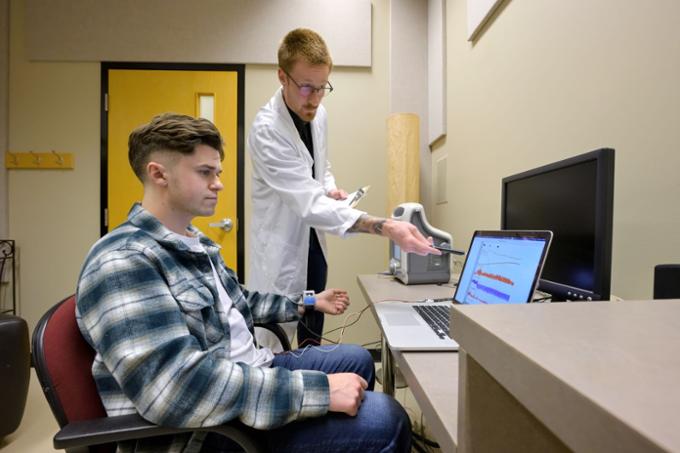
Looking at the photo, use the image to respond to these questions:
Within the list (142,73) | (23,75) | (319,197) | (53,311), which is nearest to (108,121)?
(142,73)

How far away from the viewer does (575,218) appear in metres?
0.88

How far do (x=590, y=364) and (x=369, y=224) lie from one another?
1044 mm

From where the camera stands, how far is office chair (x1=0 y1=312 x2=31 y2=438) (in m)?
1.62

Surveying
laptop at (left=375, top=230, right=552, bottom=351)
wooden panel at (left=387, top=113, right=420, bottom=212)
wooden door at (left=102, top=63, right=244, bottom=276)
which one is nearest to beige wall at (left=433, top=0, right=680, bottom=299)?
laptop at (left=375, top=230, right=552, bottom=351)

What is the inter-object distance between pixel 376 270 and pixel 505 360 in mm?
2547

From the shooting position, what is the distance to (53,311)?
0.76 metres

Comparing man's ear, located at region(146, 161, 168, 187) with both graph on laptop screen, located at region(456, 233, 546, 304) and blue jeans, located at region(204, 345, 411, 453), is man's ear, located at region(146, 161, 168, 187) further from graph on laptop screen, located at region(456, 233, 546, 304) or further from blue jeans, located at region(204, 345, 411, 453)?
graph on laptop screen, located at region(456, 233, 546, 304)

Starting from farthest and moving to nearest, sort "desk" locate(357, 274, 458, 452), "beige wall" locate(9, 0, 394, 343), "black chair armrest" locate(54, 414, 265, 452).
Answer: "beige wall" locate(9, 0, 394, 343), "black chair armrest" locate(54, 414, 265, 452), "desk" locate(357, 274, 458, 452)

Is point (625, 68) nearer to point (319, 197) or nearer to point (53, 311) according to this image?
point (319, 197)

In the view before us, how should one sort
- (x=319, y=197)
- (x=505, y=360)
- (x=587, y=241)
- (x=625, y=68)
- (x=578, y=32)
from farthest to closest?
(x=319, y=197)
(x=578, y=32)
(x=625, y=68)
(x=587, y=241)
(x=505, y=360)

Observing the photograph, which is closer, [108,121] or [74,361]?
[74,361]

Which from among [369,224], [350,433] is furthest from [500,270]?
[350,433]

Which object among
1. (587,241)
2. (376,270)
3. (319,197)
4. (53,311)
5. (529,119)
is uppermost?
(529,119)

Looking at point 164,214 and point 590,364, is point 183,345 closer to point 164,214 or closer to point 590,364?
point 164,214
